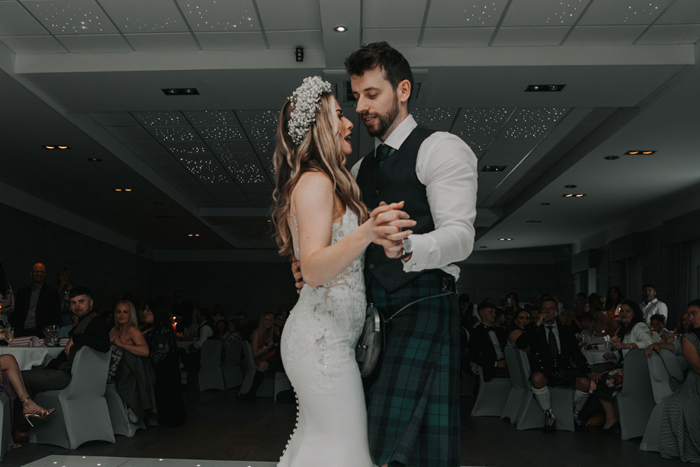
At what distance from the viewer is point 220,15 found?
5066 mm

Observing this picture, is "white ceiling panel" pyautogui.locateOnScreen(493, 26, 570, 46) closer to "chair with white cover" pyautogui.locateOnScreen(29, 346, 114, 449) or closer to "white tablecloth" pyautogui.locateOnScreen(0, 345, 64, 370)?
"chair with white cover" pyautogui.locateOnScreen(29, 346, 114, 449)

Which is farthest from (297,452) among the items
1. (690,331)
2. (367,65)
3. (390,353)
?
(690,331)

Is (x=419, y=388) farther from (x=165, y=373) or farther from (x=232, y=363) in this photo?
(x=232, y=363)

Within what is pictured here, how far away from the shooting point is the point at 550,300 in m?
6.75

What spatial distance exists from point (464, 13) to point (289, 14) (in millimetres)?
1338

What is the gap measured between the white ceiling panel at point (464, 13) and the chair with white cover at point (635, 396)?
3.21 metres

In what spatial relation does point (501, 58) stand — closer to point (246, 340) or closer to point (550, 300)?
point (550, 300)

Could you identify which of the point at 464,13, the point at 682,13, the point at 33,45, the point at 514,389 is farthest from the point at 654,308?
the point at 33,45

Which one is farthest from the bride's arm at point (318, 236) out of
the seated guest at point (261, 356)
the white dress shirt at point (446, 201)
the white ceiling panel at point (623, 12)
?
the seated guest at point (261, 356)

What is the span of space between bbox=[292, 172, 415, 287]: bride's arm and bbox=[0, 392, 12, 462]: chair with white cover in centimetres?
401

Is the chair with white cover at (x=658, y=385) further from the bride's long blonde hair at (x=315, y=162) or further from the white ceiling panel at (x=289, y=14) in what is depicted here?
the bride's long blonde hair at (x=315, y=162)

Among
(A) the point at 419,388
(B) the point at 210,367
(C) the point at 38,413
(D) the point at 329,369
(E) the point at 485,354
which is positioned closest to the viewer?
(A) the point at 419,388

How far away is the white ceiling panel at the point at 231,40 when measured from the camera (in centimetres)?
542

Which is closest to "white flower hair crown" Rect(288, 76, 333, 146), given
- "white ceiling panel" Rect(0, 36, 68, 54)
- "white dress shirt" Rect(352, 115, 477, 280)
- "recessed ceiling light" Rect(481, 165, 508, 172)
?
"white dress shirt" Rect(352, 115, 477, 280)
